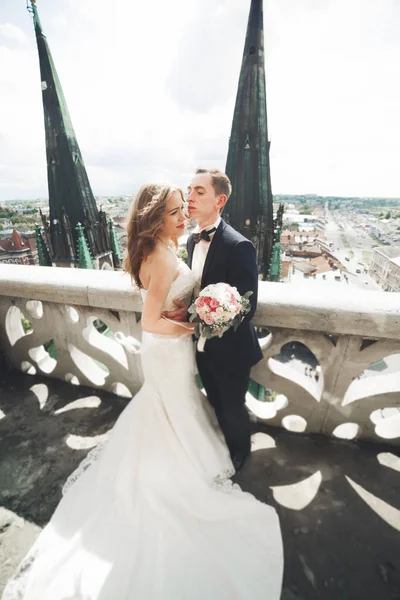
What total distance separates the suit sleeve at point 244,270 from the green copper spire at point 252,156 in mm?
18877

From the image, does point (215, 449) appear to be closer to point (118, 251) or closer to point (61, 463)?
point (61, 463)

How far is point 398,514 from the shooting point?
6.39 ft

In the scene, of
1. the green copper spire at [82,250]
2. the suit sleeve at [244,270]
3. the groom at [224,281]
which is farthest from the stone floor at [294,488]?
the green copper spire at [82,250]

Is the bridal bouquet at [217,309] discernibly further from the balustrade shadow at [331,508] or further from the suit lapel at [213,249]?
the balustrade shadow at [331,508]

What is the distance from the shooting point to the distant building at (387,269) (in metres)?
51.0

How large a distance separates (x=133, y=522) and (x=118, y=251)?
28.0 meters

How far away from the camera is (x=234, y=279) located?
6.21 feet

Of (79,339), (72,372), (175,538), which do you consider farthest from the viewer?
(72,372)

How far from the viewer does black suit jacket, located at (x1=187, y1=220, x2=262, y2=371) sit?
1.86 metres

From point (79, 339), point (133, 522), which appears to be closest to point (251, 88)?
point (79, 339)

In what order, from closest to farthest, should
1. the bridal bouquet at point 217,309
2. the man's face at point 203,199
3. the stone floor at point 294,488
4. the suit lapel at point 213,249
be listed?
the bridal bouquet at point 217,309, the stone floor at point 294,488, the suit lapel at point 213,249, the man's face at point 203,199

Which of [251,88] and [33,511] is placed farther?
[251,88]

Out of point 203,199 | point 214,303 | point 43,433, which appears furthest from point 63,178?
point 214,303

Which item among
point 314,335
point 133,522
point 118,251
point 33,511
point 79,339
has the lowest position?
point 118,251
